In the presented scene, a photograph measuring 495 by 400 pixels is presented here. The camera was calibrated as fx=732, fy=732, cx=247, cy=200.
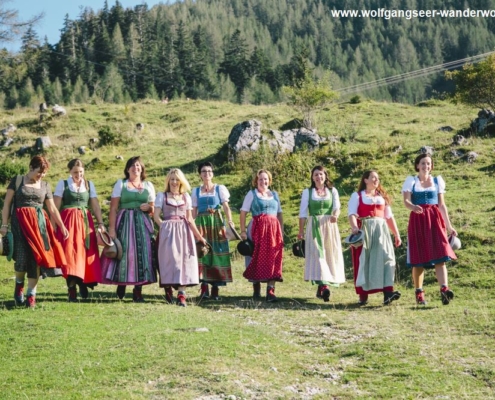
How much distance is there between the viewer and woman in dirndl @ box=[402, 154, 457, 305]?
10.2 meters

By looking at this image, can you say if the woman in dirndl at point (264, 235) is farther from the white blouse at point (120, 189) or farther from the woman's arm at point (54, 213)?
the woman's arm at point (54, 213)

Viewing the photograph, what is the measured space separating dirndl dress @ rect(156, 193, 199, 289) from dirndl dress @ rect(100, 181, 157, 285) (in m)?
0.22

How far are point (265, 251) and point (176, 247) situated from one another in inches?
56.3

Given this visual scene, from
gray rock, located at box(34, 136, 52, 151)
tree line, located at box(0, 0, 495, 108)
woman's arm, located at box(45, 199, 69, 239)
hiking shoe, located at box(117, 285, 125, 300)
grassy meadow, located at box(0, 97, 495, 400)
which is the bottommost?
grassy meadow, located at box(0, 97, 495, 400)

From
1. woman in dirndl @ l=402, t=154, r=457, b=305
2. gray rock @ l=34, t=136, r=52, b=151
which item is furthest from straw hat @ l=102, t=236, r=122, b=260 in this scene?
gray rock @ l=34, t=136, r=52, b=151

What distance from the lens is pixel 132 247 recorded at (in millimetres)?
10492

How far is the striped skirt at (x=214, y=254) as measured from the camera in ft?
36.3

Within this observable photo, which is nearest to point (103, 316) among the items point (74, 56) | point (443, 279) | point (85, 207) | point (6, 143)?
point (85, 207)

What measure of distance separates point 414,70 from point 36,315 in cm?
10490

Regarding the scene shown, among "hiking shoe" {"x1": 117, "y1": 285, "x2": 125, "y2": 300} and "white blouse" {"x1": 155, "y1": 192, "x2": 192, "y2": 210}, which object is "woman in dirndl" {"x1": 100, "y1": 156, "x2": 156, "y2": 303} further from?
"white blouse" {"x1": 155, "y1": 192, "x2": 192, "y2": 210}

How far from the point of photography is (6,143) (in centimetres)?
3044

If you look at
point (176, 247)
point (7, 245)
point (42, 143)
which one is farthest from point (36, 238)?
point (42, 143)

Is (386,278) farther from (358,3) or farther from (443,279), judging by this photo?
(358,3)

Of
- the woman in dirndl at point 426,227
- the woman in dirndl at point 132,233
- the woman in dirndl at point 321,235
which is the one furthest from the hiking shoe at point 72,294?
the woman in dirndl at point 426,227
